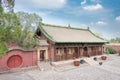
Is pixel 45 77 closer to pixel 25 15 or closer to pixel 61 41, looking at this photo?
A: pixel 61 41

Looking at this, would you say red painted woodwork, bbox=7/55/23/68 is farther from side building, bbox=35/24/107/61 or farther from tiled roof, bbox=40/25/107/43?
tiled roof, bbox=40/25/107/43

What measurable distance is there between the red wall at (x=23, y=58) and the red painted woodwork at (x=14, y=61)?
0.36 m

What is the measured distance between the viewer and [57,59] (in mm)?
19531

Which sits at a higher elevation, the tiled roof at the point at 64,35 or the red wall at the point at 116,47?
the tiled roof at the point at 64,35

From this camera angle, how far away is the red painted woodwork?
50.8 ft

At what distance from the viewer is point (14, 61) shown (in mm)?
15844

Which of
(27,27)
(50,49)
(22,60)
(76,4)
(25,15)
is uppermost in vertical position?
(76,4)

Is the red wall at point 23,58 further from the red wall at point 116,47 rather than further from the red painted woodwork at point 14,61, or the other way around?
the red wall at point 116,47

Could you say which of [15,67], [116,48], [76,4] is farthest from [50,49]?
[116,48]

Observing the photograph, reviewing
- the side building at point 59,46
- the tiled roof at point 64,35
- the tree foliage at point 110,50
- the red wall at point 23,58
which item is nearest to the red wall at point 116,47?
the tree foliage at point 110,50

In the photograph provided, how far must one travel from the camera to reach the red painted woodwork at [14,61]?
609 inches

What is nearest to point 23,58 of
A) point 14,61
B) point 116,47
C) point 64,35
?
point 14,61

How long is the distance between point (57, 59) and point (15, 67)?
668cm

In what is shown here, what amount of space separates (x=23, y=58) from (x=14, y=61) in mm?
1216
